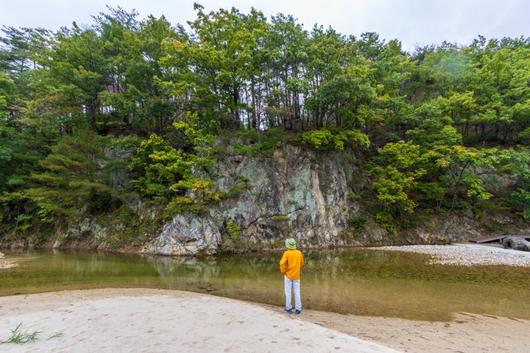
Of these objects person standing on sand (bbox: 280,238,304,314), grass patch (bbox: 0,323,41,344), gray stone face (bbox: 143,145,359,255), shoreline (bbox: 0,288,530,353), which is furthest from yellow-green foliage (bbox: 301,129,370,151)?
grass patch (bbox: 0,323,41,344)

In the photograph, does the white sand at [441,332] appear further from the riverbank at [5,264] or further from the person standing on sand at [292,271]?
the riverbank at [5,264]

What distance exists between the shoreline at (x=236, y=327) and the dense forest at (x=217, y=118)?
10926 millimetres

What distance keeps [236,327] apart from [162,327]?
1396mm

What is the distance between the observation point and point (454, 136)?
21.5m

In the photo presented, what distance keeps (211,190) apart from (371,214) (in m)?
12.2

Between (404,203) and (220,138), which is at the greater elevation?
(220,138)

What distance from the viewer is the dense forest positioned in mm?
19484

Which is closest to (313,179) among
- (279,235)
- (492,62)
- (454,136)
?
(279,235)

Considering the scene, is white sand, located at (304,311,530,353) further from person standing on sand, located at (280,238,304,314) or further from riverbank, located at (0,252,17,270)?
riverbank, located at (0,252,17,270)

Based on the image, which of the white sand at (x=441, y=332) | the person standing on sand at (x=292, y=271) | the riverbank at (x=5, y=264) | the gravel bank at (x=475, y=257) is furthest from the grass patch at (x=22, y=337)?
the gravel bank at (x=475, y=257)

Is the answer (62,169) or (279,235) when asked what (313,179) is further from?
(62,169)

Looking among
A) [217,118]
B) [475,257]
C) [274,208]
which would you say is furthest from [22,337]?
[217,118]

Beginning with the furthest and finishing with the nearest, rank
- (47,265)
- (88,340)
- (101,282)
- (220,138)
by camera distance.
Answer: (220,138)
(47,265)
(101,282)
(88,340)

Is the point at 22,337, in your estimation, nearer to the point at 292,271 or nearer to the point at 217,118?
the point at 292,271
